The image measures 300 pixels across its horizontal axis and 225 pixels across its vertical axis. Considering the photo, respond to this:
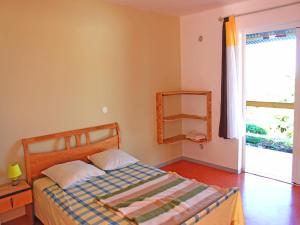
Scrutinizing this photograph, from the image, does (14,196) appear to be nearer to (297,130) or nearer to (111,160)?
(111,160)

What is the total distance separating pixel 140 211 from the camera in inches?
80.4

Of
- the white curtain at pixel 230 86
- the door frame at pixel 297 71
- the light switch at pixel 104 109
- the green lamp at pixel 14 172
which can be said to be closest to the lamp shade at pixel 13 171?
the green lamp at pixel 14 172

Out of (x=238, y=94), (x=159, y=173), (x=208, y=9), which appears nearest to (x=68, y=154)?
(x=159, y=173)

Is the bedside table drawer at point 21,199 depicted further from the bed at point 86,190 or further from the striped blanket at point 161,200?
the striped blanket at point 161,200

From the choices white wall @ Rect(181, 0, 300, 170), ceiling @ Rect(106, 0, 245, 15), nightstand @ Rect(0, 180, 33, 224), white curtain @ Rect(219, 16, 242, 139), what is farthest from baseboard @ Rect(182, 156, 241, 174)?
nightstand @ Rect(0, 180, 33, 224)

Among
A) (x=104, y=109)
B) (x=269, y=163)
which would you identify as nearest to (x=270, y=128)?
(x=269, y=163)

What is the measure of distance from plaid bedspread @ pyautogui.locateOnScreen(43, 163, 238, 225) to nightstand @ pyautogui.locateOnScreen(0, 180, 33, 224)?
189 mm

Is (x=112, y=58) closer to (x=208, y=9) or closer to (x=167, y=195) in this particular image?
(x=208, y=9)

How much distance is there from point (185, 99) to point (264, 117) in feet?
4.24

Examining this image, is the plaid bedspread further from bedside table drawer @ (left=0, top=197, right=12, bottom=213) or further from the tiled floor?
the tiled floor

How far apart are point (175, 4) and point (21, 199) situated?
2.98 metres

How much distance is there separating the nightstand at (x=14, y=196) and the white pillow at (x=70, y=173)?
0.26 m

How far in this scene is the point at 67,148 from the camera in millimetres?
3059

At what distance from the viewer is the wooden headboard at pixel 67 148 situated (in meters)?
2.76
